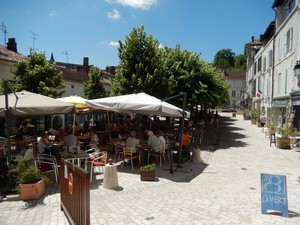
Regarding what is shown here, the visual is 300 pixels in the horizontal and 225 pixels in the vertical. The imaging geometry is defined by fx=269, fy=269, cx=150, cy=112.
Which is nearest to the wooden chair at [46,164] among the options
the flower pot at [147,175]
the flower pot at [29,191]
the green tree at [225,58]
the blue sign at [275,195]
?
the flower pot at [29,191]

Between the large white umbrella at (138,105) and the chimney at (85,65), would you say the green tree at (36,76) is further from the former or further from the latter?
the chimney at (85,65)

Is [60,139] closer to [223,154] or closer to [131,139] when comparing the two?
[131,139]

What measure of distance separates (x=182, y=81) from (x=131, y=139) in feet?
32.6

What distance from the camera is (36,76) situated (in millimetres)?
17109

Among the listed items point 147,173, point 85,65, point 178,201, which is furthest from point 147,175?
point 85,65

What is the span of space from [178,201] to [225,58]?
11164 cm

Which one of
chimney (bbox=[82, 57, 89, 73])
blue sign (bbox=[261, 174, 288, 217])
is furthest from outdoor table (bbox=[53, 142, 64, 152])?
chimney (bbox=[82, 57, 89, 73])

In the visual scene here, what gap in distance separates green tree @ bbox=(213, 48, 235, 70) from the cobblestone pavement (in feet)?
336

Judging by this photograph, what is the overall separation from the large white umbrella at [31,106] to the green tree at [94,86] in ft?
69.8

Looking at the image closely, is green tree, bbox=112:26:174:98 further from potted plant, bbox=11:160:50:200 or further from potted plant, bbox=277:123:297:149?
potted plant, bbox=11:160:50:200

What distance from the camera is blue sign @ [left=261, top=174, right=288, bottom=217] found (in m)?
5.91

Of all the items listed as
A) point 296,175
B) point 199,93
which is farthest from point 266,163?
point 199,93

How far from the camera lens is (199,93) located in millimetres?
19406

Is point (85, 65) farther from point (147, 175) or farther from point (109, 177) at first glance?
point (109, 177)
